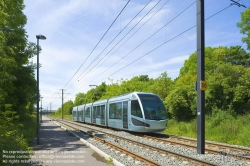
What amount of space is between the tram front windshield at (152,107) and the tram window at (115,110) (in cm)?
327

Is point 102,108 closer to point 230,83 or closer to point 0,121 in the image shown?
point 230,83

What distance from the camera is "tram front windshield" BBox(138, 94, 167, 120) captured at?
18047mm

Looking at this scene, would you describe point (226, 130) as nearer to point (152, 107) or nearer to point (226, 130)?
point (226, 130)

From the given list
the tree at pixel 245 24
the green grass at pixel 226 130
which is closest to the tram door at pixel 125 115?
the green grass at pixel 226 130

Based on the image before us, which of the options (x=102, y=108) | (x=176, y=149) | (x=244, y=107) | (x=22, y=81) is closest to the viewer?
(x=176, y=149)

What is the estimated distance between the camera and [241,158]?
975cm

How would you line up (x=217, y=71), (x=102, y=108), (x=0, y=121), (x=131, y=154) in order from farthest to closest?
(x=102, y=108) < (x=217, y=71) < (x=131, y=154) < (x=0, y=121)

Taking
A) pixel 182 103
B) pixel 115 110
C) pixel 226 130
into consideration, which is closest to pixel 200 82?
pixel 226 130

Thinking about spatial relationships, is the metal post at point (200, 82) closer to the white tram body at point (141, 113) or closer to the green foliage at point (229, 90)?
the white tram body at point (141, 113)

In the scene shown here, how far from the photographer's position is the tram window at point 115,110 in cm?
2147

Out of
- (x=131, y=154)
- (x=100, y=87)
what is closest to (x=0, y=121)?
(x=131, y=154)

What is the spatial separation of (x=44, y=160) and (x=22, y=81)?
41.1ft

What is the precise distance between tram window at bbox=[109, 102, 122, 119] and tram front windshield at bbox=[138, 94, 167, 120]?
129 inches

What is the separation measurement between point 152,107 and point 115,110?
16.5 ft
